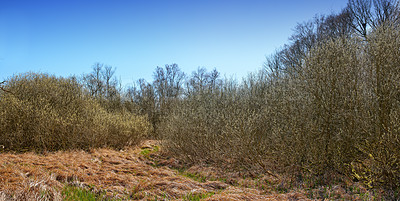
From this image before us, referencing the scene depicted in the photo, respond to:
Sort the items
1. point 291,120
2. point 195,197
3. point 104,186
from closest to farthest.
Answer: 1. point 195,197
2. point 104,186
3. point 291,120

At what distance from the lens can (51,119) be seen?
30.2ft

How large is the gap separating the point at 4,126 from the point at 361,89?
37.6 ft

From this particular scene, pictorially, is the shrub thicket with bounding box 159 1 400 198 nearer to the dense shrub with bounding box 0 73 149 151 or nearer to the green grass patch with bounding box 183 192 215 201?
the green grass patch with bounding box 183 192 215 201

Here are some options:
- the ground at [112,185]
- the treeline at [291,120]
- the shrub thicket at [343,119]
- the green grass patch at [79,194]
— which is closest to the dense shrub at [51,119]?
the treeline at [291,120]

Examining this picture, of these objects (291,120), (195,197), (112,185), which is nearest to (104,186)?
(112,185)

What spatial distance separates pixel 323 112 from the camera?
5730 millimetres

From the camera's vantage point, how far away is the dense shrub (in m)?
8.97

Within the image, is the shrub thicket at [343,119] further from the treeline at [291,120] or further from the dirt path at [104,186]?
the dirt path at [104,186]

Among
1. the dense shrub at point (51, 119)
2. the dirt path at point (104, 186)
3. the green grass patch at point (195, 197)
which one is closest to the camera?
the dirt path at point (104, 186)

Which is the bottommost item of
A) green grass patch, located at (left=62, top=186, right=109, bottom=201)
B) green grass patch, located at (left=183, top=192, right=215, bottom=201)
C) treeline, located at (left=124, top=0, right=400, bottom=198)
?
green grass patch, located at (left=183, top=192, right=215, bottom=201)

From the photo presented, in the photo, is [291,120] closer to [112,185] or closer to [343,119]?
[343,119]

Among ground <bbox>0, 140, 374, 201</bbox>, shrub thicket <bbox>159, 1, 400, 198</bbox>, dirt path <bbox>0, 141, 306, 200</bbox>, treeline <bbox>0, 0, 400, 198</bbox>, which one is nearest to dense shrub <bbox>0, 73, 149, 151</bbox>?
treeline <bbox>0, 0, 400, 198</bbox>

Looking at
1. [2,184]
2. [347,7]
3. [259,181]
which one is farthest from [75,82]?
[347,7]

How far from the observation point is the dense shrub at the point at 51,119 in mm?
8969
